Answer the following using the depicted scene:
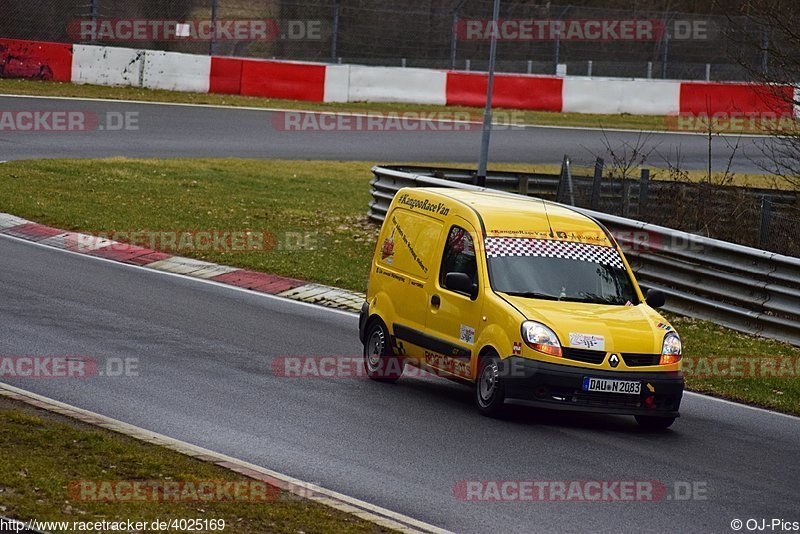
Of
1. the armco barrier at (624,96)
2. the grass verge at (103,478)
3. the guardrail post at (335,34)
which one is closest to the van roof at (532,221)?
the grass verge at (103,478)

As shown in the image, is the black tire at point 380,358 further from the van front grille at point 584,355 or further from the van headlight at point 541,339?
the van front grille at point 584,355

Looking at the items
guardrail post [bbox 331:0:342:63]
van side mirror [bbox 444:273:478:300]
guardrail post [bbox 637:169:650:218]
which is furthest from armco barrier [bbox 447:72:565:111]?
van side mirror [bbox 444:273:478:300]

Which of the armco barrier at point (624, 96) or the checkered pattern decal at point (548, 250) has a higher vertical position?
the armco barrier at point (624, 96)

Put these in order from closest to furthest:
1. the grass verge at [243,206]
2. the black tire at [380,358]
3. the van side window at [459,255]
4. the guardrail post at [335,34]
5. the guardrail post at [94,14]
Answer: the van side window at [459,255] → the black tire at [380,358] → the grass verge at [243,206] → the guardrail post at [94,14] → the guardrail post at [335,34]

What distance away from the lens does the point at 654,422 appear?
1093cm

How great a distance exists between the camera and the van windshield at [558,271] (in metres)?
11.2

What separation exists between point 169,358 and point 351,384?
1819mm

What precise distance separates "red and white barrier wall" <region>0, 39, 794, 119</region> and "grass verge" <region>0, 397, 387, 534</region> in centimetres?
2473

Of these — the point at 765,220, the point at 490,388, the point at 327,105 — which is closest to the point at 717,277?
the point at 765,220

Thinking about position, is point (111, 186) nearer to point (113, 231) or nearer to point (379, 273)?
point (113, 231)

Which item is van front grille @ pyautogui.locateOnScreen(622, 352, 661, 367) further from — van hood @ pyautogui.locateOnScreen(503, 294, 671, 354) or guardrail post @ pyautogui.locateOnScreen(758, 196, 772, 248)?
guardrail post @ pyautogui.locateOnScreen(758, 196, 772, 248)

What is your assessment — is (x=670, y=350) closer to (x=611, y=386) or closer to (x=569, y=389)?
(x=611, y=386)

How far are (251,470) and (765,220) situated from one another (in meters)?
10.4

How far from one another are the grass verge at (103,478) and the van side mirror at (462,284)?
10.9ft
